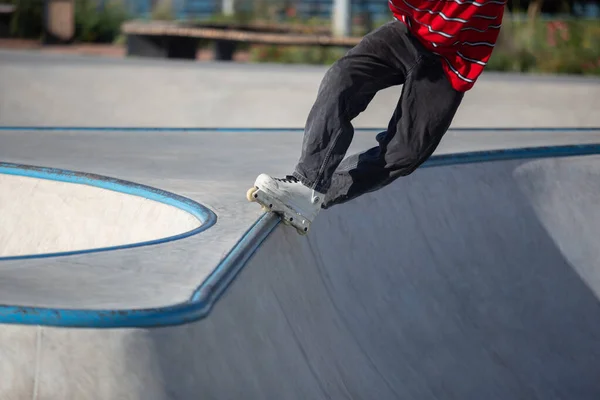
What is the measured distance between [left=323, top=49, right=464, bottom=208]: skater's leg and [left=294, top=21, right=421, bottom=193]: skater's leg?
0.10m

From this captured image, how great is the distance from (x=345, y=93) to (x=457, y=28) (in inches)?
20.2

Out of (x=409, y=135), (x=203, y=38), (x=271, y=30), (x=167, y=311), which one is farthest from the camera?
(x=271, y=30)

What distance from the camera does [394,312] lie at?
4.40 metres

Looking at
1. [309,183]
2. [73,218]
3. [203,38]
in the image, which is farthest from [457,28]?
[203,38]

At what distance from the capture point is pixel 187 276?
2.88m

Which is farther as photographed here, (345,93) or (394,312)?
(394,312)

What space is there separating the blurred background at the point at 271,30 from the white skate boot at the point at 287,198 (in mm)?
9060

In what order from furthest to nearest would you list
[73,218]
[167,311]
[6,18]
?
[6,18]
[73,218]
[167,311]

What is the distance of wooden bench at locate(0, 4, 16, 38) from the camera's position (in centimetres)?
1842

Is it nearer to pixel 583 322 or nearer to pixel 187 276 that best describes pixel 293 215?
pixel 187 276

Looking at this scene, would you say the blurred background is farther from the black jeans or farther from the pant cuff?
the pant cuff

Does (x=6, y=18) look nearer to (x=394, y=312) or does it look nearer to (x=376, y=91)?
(x=394, y=312)

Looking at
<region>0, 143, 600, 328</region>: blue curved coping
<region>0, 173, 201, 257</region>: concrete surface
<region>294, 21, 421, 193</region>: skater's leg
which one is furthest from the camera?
<region>0, 173, 201, 257</region>: concrete surface

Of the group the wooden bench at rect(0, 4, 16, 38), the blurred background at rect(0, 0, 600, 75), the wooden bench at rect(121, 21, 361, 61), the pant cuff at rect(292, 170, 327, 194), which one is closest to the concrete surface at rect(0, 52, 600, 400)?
the pant cuff at rect(292, 170, 327, 194)
